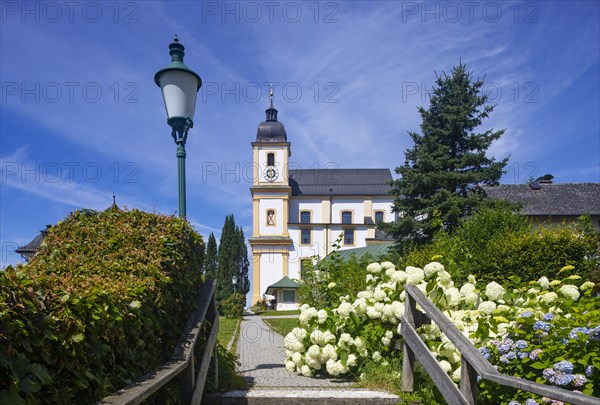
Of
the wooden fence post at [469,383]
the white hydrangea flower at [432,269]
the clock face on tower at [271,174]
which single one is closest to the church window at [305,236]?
the clock face on tower at [271,174]

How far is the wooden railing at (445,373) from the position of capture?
6.43ft

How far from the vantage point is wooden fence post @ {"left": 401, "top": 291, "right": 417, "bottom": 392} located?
3982mm

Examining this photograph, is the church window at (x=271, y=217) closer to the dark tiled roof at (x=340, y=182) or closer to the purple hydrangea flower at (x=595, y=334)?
the dark tiled roof at (x=340, y=182)

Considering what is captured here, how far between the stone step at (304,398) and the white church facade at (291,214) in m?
33.3

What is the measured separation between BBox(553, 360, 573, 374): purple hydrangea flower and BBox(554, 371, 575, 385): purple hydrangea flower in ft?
0.06

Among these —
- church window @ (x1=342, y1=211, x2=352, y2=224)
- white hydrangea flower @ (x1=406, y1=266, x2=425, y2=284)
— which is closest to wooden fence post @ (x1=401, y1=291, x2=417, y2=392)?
white hydrangea flower @ (x1=406, y1=266, x2=425, y2=284)

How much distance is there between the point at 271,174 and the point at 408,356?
37.1m

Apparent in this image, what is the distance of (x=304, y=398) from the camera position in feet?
12.4

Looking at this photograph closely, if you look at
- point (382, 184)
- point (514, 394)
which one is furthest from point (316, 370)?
point (382, 184)

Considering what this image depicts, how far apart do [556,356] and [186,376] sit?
2.44 metres

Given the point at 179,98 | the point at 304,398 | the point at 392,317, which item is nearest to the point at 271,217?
the point at 179,98

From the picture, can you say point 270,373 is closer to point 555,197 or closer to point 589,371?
point 589,371

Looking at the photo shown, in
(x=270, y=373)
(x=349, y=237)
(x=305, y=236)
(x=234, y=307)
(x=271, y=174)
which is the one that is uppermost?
(x=271, y=174)

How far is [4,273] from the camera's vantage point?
1638mm
